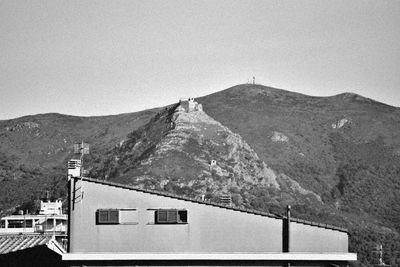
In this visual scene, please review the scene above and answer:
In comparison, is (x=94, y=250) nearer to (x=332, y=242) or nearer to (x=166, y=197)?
(x=166, y=197)

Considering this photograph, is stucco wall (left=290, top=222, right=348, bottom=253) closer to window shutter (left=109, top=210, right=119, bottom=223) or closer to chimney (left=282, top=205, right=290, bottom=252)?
chimney (left=282, top=205, right=290, bottom=252)

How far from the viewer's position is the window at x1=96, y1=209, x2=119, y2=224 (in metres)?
38.4

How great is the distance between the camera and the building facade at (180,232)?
38.4m

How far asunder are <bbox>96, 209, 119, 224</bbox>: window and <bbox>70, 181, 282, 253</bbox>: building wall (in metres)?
0.19

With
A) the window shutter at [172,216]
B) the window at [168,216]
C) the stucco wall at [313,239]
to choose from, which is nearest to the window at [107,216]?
the window at [168,216]

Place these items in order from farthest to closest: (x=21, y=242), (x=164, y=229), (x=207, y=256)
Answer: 1. (x=21, y=242)
2. (x=164, y=229)
3. (x=207, y=256)

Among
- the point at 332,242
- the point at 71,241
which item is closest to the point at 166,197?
the point at 71,241

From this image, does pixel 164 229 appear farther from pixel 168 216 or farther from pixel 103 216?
pixel 103 216

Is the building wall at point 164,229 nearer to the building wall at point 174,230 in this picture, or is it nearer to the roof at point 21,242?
the building wall at point 174,230

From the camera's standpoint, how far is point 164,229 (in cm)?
3875

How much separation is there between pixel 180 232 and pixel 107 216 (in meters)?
2.89

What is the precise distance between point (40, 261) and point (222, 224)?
9638mm

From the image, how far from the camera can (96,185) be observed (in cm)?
3869

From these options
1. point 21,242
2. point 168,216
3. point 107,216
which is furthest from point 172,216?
point 21,242
